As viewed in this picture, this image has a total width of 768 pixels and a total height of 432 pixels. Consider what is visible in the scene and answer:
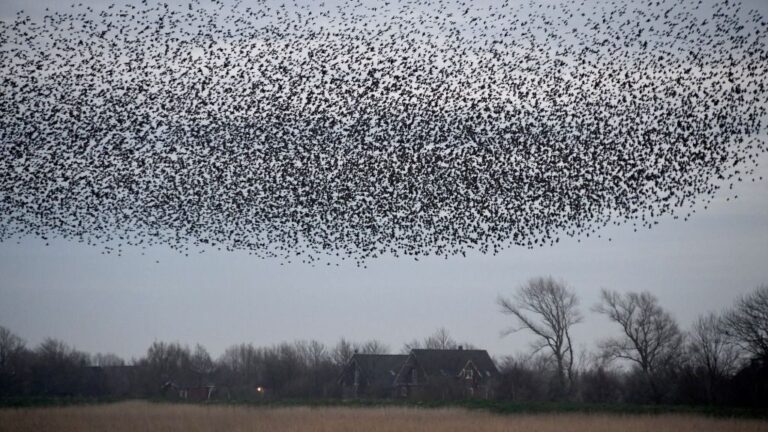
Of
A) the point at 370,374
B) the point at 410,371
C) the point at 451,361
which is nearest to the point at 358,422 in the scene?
the point at 410,371

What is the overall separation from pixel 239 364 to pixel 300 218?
3772 inches

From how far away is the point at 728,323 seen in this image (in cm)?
5775

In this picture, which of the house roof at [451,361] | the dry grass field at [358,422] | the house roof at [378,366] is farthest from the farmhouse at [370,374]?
the dry grass field at [358,422]

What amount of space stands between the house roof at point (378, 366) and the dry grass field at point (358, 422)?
30274mm

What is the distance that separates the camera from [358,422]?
1371 inches

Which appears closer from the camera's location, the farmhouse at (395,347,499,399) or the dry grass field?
the dry grass field

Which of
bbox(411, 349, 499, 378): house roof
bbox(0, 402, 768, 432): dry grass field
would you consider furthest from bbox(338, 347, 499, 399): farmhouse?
bbox(0, 402, 768, 432): dry grass field

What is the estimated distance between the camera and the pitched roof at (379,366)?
73125 millimetres

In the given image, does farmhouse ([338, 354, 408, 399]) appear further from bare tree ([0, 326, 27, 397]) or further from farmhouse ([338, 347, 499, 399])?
bare tree ([0, 326, 27, 397])

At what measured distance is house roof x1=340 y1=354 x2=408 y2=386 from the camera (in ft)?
240

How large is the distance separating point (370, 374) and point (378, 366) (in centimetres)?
328

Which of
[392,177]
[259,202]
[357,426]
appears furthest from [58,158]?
[357,426]

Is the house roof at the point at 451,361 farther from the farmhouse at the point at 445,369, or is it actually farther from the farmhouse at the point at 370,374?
the farmhouse at the point at 370,374

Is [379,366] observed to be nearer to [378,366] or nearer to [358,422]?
[378,366]
